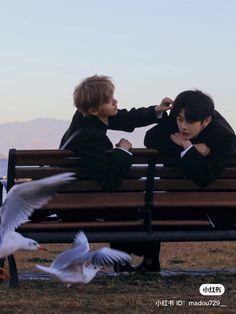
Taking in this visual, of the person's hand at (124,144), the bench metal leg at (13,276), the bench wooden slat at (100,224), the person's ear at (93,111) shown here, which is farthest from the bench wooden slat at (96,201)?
the person's ear at (93,111)

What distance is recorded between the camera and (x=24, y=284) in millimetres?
5906

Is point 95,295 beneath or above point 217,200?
beneath

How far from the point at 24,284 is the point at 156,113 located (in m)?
1.51

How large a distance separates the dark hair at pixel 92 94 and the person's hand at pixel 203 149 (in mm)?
688

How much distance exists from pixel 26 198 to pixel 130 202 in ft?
2.37

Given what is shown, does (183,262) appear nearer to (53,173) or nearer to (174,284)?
(174,284)

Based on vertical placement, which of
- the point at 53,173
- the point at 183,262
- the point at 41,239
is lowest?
the point at 183,262

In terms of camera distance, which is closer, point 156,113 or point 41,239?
Result: point 41,239

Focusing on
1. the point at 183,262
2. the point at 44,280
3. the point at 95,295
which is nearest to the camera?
the point at 95,295

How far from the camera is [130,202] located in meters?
5.78

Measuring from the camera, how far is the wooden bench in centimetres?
570

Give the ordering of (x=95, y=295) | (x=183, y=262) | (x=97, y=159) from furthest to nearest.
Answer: (x=183, y=262) → (x=97, y=159) → (x=95, y=295)

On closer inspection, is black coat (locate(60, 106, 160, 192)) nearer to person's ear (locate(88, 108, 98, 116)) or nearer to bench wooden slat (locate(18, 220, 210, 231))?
person's ear (locate(88, 108, 98, 116))

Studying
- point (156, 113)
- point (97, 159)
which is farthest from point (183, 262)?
point (97, 159)
